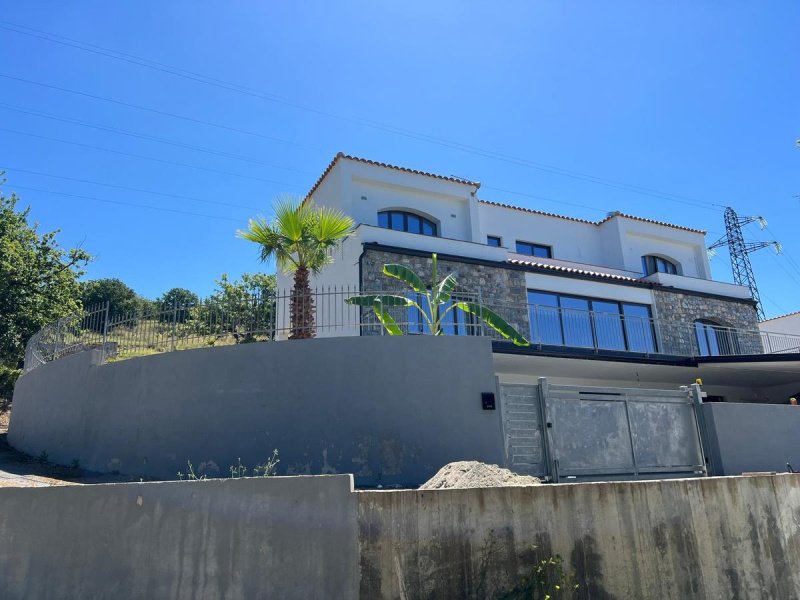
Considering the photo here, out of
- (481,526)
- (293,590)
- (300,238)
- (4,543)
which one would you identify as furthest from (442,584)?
(300,238)

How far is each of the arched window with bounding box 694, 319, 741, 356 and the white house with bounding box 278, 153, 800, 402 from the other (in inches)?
2.0

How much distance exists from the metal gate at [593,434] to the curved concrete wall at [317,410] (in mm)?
505

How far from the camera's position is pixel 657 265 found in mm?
24234

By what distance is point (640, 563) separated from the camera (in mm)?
6832

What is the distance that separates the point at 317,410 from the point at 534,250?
14415 millimetres

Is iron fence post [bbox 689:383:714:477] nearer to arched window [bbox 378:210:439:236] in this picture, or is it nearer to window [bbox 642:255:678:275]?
arched window [bbox 378:210:439:236]

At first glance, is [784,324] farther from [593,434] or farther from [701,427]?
[593,434]

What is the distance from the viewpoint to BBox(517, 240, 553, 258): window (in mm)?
22016

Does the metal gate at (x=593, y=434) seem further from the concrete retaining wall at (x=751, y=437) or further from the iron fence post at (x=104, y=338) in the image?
the iron fence post at (x=104, y=338)

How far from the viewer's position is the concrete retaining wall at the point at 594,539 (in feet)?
19.3

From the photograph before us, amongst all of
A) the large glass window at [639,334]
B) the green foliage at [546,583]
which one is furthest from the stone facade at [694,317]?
the green foliage at [546,583]

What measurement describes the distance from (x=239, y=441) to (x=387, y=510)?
501 centimetres

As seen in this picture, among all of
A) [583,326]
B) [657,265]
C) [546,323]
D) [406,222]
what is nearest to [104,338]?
[406,222]

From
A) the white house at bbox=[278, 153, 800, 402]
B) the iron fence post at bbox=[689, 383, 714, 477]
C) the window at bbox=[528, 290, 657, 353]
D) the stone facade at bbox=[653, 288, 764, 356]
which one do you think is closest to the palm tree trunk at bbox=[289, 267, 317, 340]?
the white house at bbox=[278, 153, 800, 402]
